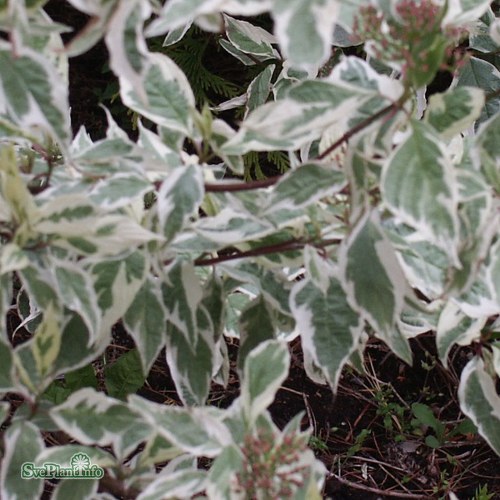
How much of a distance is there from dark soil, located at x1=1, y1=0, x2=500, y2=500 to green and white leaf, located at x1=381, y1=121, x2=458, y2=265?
3.17 feet

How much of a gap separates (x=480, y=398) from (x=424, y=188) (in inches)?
19.6

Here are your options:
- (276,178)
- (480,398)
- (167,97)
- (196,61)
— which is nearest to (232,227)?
(276,178)

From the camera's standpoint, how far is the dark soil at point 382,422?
5.33ft

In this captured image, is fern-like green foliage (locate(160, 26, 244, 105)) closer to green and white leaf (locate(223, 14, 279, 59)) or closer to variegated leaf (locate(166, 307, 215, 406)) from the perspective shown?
green and white leaf (locate(223, 14, 279, 59))

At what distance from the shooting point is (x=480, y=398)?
106 centimetres

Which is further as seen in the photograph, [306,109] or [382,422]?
[382,422]

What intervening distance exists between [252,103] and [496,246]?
0.99 m

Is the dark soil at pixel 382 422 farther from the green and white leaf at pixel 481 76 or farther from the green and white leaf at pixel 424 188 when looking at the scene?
the green and white leaf at pixel 424 188

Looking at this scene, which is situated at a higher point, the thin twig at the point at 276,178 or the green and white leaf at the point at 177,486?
the thin twig at the point at 276,178

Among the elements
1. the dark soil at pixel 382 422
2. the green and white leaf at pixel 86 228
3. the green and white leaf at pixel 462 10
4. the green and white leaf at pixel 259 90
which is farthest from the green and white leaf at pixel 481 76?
the green and white leaf at pixel 86 228

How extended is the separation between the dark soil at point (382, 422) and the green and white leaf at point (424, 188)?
97 centimetres

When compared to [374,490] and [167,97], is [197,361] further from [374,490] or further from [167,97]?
[374,490]

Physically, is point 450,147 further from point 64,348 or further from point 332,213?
point 64,348

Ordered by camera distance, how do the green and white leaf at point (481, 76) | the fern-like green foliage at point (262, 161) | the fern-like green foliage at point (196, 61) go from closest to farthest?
the green and white leaf at point (481, 76) < the fern-like green foliage at point (262, 161) < the fern-like green foliage at point (196, 61)
